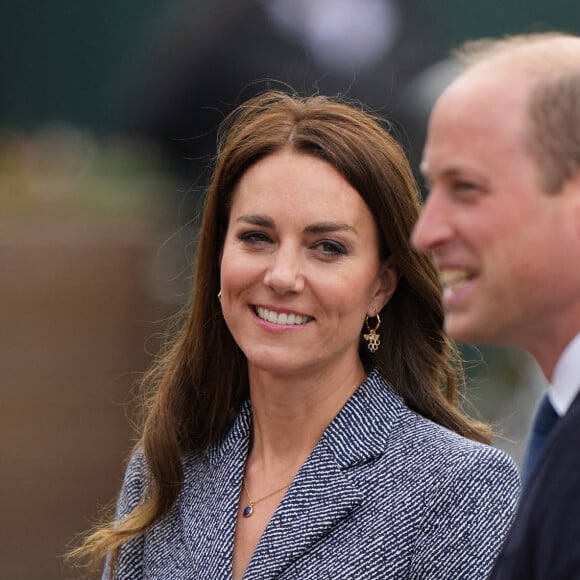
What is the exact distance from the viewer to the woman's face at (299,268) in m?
2.72

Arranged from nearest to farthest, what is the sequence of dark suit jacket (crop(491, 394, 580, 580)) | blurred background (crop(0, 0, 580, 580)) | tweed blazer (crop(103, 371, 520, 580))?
dark suit jacket (crop(491, 394, 580, 580)), tweed blazer (crop(103, 371, 520, 580)), blurred background (crop(0, 0, 580, 580))

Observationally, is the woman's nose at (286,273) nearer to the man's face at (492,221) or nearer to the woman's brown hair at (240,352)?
the woman's brown hair at (240,352)

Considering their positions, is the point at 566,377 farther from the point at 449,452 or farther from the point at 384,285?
the point at 384,285

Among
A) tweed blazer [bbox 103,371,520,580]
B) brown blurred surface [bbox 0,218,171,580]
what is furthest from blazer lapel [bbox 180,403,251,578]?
brown blurred surface [bbox 0,218,171,580]

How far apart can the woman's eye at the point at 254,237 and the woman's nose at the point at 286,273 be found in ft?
0.22

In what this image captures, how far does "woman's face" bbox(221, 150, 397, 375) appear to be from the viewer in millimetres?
2721

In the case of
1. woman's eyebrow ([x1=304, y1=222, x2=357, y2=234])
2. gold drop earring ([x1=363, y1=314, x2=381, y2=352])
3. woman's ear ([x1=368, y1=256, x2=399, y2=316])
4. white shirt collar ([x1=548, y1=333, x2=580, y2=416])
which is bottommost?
gold drop earring ([x1=363, y1=314, x2=381, y2=352])

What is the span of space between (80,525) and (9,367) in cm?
68

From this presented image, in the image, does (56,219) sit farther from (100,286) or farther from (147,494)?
(147,494)

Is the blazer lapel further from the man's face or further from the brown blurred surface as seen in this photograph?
the brown blurred surface

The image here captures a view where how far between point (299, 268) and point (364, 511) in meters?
0.51

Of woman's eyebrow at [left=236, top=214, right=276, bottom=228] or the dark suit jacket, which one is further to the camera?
woman's eyebrow at [left=236, top=214, right=276, bottom=228]

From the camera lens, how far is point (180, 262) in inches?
207

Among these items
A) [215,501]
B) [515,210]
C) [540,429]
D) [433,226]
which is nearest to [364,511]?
[215,501]
